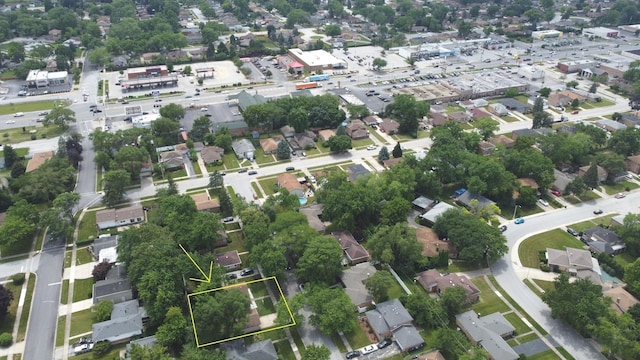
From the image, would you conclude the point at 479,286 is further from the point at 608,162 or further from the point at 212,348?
the point at 608,162

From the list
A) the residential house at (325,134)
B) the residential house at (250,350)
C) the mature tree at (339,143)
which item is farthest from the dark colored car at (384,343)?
the residential house at (325,134)

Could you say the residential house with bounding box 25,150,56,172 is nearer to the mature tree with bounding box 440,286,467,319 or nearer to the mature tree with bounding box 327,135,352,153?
the mature tree with bounding box 327,135,352,153

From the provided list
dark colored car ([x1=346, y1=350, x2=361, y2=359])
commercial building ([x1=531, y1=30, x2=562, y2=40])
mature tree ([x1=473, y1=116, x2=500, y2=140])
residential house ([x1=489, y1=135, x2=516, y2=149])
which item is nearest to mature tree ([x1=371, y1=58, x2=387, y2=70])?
mature tree ([x1=473, y1=116, x2=500, y2=140])

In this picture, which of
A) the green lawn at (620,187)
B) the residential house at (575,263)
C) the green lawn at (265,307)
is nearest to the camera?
the green lawn at (265,307)

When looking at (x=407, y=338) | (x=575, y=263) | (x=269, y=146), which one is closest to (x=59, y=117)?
(x=269, y=146)

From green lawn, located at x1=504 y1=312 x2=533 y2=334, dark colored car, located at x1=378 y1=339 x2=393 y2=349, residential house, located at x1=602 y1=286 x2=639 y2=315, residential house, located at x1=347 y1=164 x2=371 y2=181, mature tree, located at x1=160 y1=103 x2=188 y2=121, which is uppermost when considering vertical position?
mature tree, located at x1=160 y1=103 x2=188 y2=121

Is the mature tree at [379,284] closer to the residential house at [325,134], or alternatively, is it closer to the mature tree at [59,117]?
the residential house at [325,134]

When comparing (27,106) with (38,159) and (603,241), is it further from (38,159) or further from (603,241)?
(603,241)
